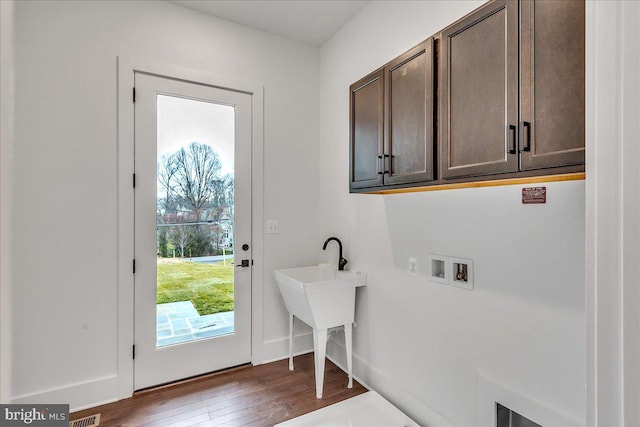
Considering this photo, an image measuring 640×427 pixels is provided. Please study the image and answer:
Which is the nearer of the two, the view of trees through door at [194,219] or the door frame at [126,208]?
the door frame at [126,208]

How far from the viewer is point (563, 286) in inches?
52.2

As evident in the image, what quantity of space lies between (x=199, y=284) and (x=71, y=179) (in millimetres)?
1148

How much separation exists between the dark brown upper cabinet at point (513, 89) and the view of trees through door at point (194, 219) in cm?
186

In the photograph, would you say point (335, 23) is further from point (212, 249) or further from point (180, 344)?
point (180, 344)

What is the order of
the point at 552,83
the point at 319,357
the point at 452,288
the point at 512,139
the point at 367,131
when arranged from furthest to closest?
the point at 319,357
the point at 367,131
the point at 452,288
the point at 512,139
the point at 552,83

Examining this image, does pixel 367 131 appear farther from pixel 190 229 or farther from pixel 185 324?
pixel 185 324

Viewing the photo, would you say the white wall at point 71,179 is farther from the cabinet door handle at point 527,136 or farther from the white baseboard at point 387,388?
the cabinet door handle at point 527,136

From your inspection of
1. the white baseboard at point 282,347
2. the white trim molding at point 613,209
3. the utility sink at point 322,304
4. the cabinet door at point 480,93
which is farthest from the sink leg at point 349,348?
the white trim molding at point 613,209

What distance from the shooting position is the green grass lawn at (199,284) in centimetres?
249

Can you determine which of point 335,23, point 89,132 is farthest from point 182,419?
point 335,23

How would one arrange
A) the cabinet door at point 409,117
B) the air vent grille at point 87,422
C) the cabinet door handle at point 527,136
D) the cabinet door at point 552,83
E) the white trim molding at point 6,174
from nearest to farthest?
the white trim molding at point 6,174 → the cabinet door at point 552,83 → the cabinet door handle at point 527,136 → the cabinet door at point 409,117 → the air vent grille at point 87,422

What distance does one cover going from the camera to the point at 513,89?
3.87ft

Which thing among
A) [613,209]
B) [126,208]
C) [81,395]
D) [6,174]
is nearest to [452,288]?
[613,209]

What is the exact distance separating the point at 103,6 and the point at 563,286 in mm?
3195
